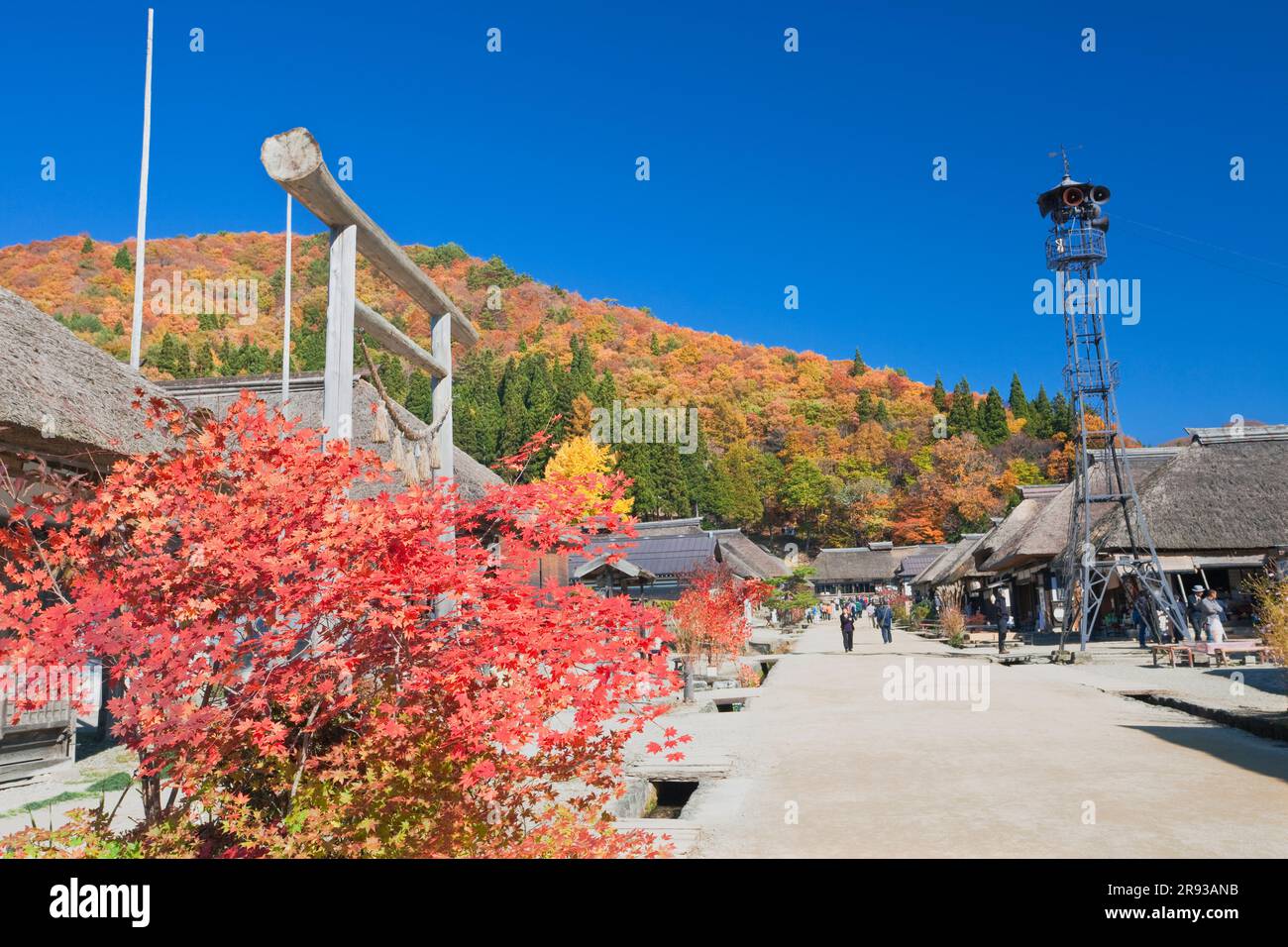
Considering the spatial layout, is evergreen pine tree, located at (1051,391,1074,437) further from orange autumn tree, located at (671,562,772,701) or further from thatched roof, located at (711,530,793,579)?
orange autumn tree, located at (671,562,772,701)

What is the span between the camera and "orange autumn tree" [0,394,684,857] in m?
3.58

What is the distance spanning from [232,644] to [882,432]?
85.7m

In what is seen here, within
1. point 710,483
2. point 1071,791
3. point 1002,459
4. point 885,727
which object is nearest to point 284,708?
point 1071,791

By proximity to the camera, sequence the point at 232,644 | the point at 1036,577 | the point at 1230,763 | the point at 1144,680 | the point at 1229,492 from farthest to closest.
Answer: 1. the point at 1036,577
2. the point at 1229,492
3. the point at 1144,680
4. the point at 1230,763
5. the point at 232,644

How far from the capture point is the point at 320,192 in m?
5.61

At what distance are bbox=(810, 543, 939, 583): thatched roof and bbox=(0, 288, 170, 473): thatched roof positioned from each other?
67.3 m

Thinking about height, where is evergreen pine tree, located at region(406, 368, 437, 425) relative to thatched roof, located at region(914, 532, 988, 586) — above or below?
above

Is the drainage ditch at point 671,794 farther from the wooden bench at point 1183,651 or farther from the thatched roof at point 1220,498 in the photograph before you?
the thatched roof at point 1220,498

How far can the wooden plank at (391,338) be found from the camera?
6.65m

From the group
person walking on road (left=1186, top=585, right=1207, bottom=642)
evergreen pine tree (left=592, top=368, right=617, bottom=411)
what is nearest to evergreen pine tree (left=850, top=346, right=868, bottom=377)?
evergreen pine tree (left=592, top=368, right=617, bottom=411)

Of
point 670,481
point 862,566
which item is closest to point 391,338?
point 670,481

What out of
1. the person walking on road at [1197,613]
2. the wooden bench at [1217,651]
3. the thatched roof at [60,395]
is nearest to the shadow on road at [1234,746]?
the wooden bench at [1217,651]

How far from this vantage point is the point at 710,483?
74.8m

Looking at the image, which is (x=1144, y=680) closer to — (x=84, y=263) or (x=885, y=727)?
(x=885, y=727)
